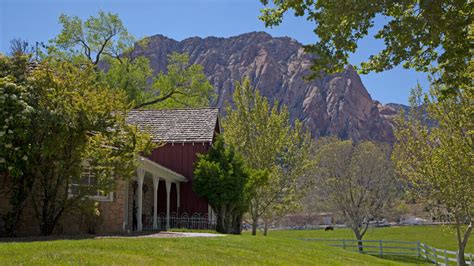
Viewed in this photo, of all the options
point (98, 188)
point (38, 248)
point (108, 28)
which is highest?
point (108, 28)

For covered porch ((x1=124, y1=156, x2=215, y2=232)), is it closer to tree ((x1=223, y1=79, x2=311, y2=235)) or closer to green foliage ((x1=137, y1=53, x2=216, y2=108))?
tree ((x1=223, y1=79, x2=311, y2=235))

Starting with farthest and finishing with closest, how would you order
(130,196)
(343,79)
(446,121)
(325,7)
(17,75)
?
1. (343,79)
2. (130,196)
3. (446,121)
4. (17,75)
5. (325,7)

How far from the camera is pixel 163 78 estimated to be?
141 ft

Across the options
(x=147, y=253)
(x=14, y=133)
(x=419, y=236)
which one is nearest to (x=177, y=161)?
(x=14, y=133)

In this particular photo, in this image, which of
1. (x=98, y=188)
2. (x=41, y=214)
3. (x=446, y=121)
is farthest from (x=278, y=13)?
(x=446, y=121)

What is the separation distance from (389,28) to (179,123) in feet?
65.3

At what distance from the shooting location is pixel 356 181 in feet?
135

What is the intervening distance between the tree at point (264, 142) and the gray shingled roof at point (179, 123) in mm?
3180

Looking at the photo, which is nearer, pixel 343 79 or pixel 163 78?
pixel 163 78

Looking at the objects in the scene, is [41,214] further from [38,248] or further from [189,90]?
[189,90]

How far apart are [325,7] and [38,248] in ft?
22.1

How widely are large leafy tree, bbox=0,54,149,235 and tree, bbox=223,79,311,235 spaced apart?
48.0 feet

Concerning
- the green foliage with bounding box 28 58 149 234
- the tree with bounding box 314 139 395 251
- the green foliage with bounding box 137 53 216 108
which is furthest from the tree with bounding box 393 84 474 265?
the green foliage with bounding box 137 53 216 108

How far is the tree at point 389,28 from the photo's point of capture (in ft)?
25.7
